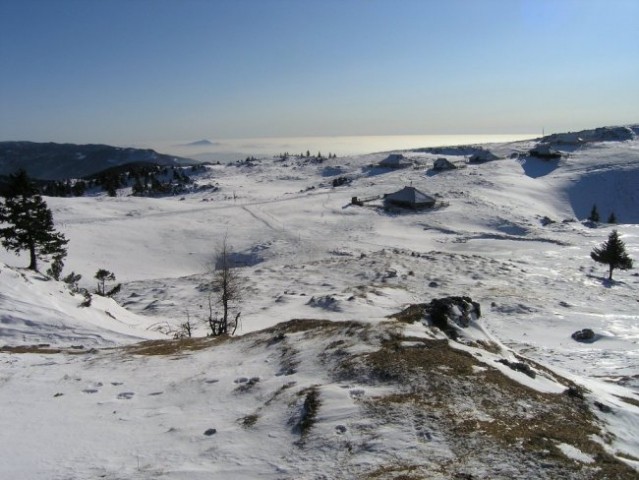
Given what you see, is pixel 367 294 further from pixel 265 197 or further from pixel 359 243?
pixel 265 197

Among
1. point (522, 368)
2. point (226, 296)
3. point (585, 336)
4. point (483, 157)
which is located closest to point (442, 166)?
point (483, 157)

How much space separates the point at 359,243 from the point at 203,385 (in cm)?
4183

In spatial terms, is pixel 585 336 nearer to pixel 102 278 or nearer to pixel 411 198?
pixel 102 278

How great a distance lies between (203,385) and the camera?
1184 cm

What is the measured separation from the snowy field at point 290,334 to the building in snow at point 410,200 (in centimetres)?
267

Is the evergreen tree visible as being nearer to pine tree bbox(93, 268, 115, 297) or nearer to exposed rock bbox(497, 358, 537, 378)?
pine tree bbox(93, 268, 115, 297)

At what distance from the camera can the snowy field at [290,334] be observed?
8.26m

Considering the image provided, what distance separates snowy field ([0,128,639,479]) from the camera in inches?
325

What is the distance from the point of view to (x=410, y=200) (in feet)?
233

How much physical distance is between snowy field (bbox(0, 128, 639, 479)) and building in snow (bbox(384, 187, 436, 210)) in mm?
2667

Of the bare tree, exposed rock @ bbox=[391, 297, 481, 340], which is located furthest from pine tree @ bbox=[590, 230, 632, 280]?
exposed rock @ bbox=[391, 297, 481, 340]

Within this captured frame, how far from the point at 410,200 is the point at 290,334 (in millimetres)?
58378

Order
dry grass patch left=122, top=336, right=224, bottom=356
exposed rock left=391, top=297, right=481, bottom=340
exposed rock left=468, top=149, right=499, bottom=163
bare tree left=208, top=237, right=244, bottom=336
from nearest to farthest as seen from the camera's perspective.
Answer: exposed rock left=391, top=297, right=481, bottom=340 → dry grass patch left=122, top=336, right=224, bottom=356 → bare tree left=208, top=237, right=244, bottom=336 → exposed rock left=468, top=149, right=499, bottom=163

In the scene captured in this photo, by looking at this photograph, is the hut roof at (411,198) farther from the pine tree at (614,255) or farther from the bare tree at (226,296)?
the bare tree at (226,296)
